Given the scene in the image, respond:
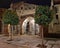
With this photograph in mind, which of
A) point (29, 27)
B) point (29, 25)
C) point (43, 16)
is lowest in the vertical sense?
point (29, 27)

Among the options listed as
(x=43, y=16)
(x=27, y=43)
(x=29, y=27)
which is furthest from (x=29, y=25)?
(x=43, y=16)

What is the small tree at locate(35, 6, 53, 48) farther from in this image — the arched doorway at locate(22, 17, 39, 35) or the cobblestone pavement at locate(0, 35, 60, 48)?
the arched doorway at locate(22, 17, 39, 35)

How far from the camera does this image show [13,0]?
29062 millimetres

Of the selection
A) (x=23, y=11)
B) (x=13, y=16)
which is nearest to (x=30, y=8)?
(x=23, y=11)

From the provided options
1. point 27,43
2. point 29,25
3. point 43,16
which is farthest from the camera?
point 29,25

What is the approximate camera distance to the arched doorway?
25.2m

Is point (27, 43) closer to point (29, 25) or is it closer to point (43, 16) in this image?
point (43, 16)

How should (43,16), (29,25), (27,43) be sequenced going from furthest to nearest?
1. (29,25)
2. (27,43)
3. (43,16)

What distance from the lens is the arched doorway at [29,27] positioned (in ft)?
82.5

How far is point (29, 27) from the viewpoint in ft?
86.3

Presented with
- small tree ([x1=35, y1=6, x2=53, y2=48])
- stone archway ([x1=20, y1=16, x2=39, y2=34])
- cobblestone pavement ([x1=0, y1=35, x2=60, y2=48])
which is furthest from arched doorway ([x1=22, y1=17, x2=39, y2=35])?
small tree ([x1=35, y1=6, x2=53, y2=48])

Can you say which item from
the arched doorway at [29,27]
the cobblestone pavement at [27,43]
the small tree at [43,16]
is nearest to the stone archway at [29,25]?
the arched doorway at [29,27]

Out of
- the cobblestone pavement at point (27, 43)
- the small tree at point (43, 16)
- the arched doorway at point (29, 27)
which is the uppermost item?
the small tree at point (43, 16)

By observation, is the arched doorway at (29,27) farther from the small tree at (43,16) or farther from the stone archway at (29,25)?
the small tree at (43,16)
